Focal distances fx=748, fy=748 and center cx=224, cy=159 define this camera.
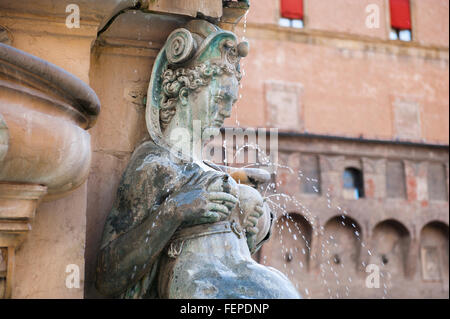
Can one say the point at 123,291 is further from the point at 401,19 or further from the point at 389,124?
the point at 401,19

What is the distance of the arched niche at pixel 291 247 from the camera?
19.9 m

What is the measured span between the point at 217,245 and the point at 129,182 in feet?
1.08

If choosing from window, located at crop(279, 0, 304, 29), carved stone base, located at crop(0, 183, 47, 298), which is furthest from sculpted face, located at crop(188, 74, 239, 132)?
window, located at crop(279, 0, 304, 29)

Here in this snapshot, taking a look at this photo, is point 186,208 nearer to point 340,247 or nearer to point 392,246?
point 340,247

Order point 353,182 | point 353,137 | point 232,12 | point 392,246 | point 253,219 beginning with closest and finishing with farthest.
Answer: point 253,219 < point 232,12 < point 353,137 < point 353,182 < point 392,246

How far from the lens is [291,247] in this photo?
20094 millimetres

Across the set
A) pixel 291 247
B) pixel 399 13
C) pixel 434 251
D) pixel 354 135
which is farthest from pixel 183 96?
pixel 399 13

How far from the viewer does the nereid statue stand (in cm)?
203

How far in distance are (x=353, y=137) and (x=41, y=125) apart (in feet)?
66.5

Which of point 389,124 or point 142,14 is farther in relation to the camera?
point 389,124

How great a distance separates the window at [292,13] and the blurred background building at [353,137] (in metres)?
0.04
